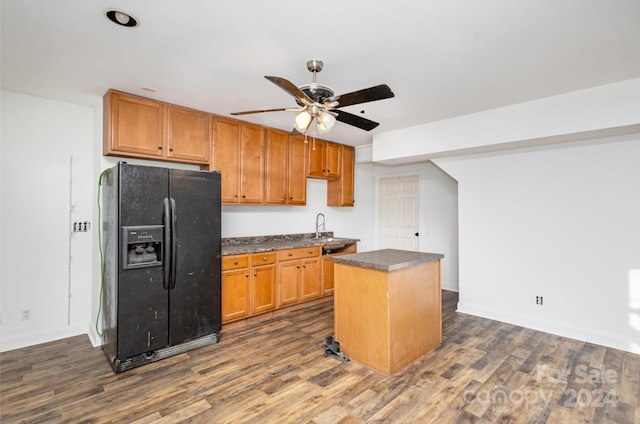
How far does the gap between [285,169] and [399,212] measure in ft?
8.77

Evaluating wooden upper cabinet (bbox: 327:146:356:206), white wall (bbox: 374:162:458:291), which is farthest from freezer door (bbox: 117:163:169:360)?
white wall (bbox: 374:162:458:291)

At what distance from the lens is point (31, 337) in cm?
319

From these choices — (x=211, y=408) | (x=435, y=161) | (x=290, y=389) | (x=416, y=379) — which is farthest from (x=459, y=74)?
(x=211, y=408)

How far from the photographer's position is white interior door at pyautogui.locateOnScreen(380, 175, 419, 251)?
592 centimetres

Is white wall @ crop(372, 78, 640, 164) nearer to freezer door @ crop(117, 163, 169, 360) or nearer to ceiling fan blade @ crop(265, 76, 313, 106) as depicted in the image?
ceiling fan blade @ crop(265, 76, 313, 106)

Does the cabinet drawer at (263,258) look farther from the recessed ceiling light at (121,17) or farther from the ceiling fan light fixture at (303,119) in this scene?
the recessed ceiling light at (121,17)

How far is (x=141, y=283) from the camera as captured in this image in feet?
9.23

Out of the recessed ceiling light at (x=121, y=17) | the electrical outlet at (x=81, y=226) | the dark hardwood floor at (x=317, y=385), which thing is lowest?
the dark hardwood floor at (x=317, y=385)

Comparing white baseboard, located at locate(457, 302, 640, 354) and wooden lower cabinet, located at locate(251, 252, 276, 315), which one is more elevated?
wooden lower cabinet, located at locate(251, 252, 276, 315)

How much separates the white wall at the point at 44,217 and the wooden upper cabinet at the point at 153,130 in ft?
2.15

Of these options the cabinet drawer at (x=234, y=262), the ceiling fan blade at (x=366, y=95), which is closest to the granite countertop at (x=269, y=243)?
the cabinet drawer at (x=234, y=262)

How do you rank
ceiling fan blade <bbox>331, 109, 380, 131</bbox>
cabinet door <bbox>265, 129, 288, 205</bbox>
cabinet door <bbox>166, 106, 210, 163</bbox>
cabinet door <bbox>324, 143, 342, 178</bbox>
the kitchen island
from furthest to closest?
cabinet door <bbox>324, 143, 342, 178</bbox> → cabinet door <bbox>265, 129, 288, 205</bbox> → cabinet door <bbox>166, 106, 210, 163</bbox> → the kitchen island → ceiling fan blade <bbox>331, 109, 380, 131</bbox>

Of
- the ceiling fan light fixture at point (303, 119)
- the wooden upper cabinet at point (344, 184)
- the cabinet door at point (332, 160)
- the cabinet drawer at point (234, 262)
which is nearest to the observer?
the ceiling fan light fixture at point (303, 119)

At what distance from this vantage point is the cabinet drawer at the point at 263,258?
12.5 feet
